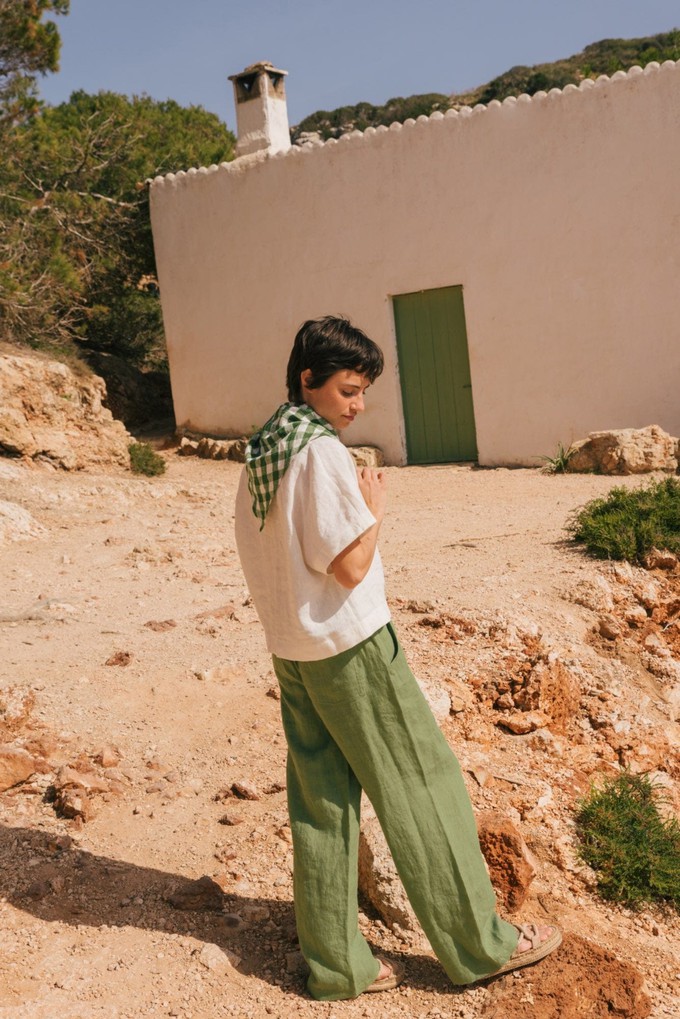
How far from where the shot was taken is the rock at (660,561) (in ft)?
18.8

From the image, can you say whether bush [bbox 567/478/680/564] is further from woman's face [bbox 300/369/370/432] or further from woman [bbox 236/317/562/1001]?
woman's face [bbox 300/369/370/432]

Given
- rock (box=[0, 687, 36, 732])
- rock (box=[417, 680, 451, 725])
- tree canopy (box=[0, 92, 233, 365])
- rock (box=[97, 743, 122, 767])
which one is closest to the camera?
rock (box=[97, 743, 122, 767])

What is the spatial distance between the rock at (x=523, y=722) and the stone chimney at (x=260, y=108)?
9.26 meters

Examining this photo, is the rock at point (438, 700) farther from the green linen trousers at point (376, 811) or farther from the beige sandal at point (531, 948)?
the green linen trousers at point (376, 811)

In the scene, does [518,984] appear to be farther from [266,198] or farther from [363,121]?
[363,121]

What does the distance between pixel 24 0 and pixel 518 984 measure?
Result: 1215 cm

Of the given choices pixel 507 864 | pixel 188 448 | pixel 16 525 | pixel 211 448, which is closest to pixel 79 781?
pixel 507 864

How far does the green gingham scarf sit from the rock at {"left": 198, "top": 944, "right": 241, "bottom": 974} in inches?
49.4

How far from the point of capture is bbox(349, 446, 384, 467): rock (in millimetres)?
10875

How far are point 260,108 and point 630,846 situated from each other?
10563 millimetres

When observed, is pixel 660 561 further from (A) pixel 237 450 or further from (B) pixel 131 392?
(B) pixel 131 392

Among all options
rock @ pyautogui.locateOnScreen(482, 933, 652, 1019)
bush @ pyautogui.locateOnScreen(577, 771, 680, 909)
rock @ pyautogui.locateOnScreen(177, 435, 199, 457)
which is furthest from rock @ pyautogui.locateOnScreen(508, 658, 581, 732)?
rock @ pyautogui.locateOnScreen(177, 435, 199, 457)

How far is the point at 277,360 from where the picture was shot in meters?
11.9

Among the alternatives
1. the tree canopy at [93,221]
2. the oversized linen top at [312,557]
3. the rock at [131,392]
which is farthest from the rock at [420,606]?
the rock at [131,392]
